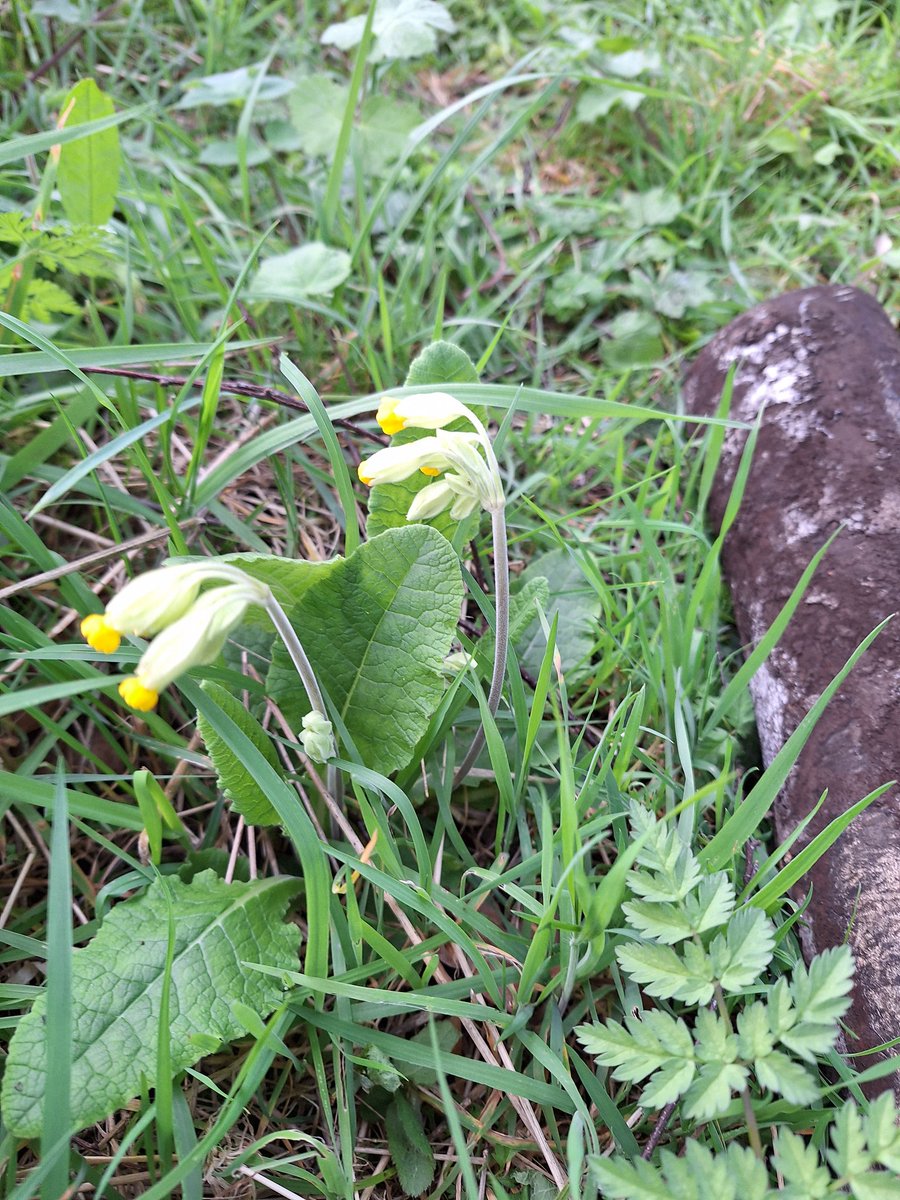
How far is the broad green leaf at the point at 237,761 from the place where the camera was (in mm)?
1520

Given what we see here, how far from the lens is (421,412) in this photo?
4.60 feet

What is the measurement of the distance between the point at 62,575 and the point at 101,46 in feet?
8.44

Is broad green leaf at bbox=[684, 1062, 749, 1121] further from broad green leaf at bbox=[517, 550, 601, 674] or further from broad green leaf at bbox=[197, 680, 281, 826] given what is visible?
broad green leaf at bbox=[517, 550, 601, 674]

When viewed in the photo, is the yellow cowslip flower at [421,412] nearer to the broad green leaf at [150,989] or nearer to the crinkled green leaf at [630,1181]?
the broad green leaf at [150,989]

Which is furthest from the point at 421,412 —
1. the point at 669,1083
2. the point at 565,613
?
the point at 669,1083

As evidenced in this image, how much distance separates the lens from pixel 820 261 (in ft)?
10.0

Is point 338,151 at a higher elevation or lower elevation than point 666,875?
higher

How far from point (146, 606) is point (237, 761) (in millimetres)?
492

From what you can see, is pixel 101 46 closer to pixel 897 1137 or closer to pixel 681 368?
pixel 681 368

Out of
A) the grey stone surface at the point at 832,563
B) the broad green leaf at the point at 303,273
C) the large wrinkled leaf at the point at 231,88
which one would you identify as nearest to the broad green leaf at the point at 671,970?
the grey stone surface at the point at 832,563

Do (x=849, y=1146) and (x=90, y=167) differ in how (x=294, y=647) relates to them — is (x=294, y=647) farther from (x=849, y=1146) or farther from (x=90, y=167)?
(x=90, y=167)

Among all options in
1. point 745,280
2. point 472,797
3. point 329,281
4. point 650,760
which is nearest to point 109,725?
point 472,797

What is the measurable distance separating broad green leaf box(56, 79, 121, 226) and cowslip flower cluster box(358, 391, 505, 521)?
141cm

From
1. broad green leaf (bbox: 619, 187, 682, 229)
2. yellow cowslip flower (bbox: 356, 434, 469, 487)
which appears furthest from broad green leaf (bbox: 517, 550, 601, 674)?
broad green leaf (bbox: 619, 187, 682, 229)
